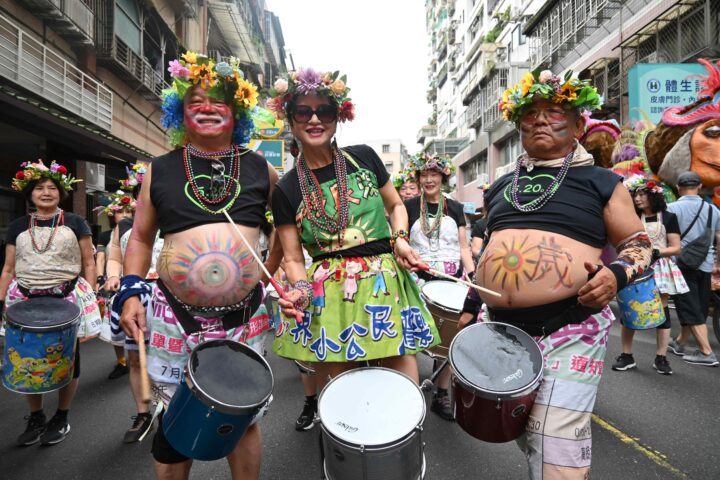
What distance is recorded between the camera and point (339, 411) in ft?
6.70

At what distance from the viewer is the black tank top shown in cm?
234

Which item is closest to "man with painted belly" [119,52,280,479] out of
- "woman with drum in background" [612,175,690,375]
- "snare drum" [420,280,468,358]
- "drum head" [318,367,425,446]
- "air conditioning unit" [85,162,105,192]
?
"drum head" [318,367,425,446]

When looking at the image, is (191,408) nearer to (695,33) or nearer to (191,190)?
(191,190)

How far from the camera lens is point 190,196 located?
236cm

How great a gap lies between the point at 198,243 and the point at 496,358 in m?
1.46

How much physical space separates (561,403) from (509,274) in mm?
594

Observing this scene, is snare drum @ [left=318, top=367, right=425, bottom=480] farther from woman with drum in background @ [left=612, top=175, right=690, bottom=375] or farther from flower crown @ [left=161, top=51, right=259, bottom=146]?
woman with drum in background @ [left=612, top=175, right=690, bottom=375]

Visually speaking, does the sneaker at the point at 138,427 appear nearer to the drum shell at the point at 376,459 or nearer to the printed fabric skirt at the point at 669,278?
the drum shell at the point at 376,459

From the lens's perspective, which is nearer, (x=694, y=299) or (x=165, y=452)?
(x=165, y=452)

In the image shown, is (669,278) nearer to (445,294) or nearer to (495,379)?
(445,294)

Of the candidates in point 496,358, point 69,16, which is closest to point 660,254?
point 496,358

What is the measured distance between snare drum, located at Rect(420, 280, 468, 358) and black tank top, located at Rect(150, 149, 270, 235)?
5.38 feet

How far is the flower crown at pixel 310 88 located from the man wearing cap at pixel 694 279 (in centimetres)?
501

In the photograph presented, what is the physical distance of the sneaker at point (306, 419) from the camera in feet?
12.7
